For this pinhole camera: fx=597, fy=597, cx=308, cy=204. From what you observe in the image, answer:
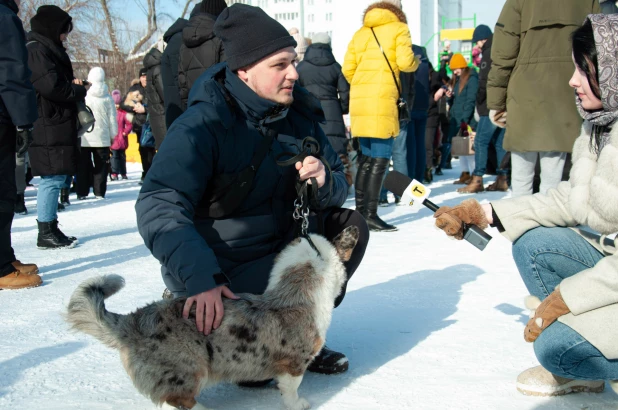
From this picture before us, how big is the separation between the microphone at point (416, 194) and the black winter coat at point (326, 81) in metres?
4.51

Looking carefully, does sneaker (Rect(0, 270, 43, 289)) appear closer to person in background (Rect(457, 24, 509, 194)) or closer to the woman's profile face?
the woman's profile face

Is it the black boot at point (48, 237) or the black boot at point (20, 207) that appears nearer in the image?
the black boot at point (48, 237)

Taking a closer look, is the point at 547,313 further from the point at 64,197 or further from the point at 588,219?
the point at 64,197

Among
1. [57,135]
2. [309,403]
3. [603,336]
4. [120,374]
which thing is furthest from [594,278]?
[57,135]

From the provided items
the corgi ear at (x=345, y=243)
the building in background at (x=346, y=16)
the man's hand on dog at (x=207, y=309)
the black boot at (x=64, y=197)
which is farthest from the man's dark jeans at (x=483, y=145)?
the building in background at (x=346, y=16)

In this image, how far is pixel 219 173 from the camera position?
2.46m

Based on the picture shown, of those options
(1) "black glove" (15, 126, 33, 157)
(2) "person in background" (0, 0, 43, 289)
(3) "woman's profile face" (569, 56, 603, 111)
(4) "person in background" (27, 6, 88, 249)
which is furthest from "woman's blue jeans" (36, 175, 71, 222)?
(3) "woman's profile face" (569, 56, 603, 111)

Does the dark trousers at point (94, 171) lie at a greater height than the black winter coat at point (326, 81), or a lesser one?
lesser

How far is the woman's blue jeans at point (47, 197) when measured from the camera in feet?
17.6

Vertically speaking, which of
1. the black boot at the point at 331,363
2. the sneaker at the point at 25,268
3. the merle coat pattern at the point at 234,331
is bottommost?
the sneaker at the point at 25,268

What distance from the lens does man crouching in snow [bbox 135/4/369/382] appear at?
2289 mm

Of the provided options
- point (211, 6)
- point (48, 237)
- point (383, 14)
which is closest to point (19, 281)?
point (48, 237)

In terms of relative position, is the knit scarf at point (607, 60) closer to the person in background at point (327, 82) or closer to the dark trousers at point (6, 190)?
the dark trousers at point (6, 190)

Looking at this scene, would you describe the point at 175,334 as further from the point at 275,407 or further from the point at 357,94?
the point at 357,94
